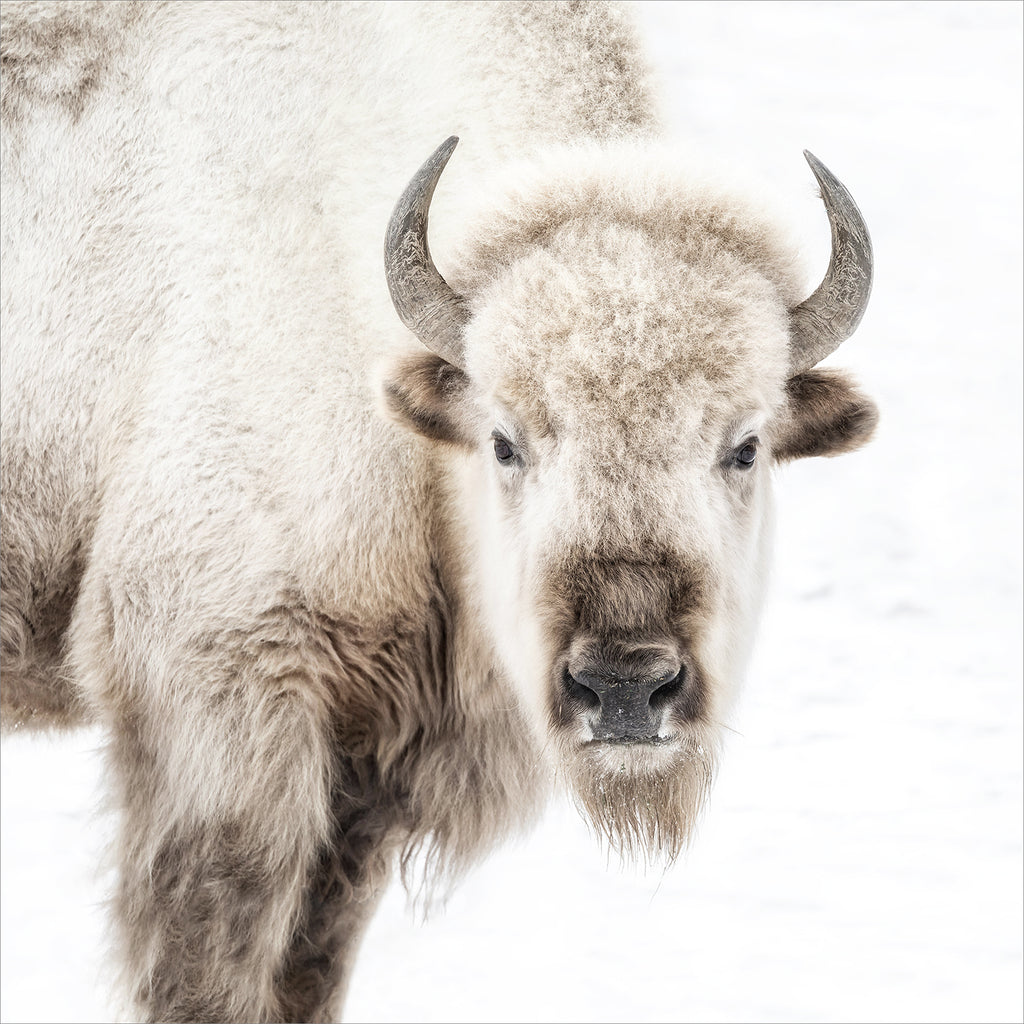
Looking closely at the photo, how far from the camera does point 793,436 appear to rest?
319cm

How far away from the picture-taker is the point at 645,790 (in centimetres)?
280

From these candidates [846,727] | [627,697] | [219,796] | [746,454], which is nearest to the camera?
[627,697]

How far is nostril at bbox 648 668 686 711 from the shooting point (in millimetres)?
2615

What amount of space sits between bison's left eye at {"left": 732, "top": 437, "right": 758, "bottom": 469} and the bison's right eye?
18.2 inches

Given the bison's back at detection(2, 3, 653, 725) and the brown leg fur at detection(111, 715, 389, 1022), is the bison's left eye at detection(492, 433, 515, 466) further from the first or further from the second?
the brown leg fur at detection(111, 715, 389, 1022)

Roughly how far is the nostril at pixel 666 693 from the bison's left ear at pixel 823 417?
75cm

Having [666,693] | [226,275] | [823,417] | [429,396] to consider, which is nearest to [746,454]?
[823,417]

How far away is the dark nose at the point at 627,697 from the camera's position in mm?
2592

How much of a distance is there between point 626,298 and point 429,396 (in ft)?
1.84

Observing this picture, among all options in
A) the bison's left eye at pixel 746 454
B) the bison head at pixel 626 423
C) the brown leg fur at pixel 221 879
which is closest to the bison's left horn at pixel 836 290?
the bison head at pixel 626 423

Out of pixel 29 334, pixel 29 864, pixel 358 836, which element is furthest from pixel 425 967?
pixel 29 334

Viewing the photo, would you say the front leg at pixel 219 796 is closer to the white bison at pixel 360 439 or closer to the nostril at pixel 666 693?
the white bison at pixel 360 439

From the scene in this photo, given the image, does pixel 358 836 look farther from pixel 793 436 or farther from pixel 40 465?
pixel 793 436

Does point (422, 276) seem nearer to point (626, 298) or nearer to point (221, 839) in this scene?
point (626, 298)
